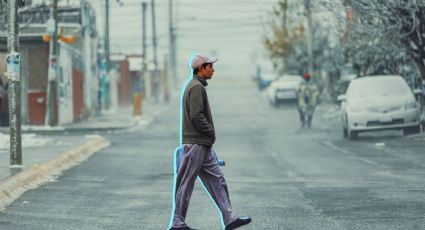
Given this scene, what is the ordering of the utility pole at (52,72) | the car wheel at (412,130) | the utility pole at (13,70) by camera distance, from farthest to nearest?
the utility pole at (52,72) → the car wheel at (412,130) → the utility pole at (13,70)

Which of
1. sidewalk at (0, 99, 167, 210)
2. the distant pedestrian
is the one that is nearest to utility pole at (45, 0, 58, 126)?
sidewalk at (0, 99, 167, 210)

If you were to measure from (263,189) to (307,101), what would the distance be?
22.1m

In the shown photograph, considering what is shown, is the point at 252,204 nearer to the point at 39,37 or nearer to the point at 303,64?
the point at 39,37

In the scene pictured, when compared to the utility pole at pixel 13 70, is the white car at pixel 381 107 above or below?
below

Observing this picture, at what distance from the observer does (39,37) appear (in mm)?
39219

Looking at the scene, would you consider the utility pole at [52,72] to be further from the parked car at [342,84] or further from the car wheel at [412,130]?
the parked car at [342,84]

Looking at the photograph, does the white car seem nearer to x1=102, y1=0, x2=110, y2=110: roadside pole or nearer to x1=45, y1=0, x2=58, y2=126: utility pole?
x1=45, y1=0, x2=58, y2=126: utility pole

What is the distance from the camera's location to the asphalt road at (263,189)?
1232cm

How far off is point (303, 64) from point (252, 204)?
187 feet

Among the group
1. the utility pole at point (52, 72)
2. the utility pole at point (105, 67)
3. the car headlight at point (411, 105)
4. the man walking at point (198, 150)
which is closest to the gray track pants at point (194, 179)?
the man walking at point (198, 150)

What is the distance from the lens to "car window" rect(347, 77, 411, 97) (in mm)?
29667

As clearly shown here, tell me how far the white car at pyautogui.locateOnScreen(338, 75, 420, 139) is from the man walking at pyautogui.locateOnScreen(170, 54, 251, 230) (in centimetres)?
1815

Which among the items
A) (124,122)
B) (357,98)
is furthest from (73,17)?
(357,98)

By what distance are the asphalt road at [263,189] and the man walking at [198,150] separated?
0.71 meters
